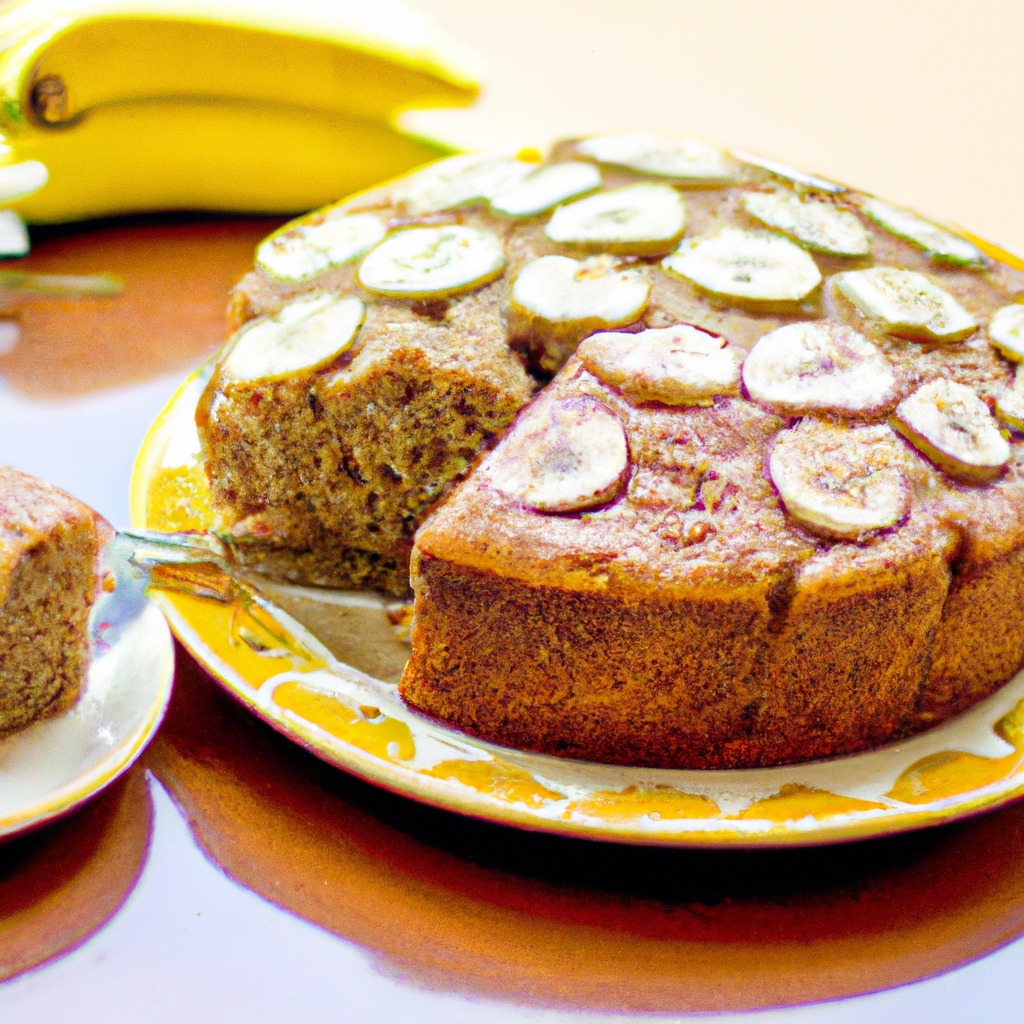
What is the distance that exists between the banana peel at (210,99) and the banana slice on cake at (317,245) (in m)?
1.07

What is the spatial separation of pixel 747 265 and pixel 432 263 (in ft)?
2.14

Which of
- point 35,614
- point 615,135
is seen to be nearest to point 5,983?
point 35,614

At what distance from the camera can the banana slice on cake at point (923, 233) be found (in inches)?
81.0

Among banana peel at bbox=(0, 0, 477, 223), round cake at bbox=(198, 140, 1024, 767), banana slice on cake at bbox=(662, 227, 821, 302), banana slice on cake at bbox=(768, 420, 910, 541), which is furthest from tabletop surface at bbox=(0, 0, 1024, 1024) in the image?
banana peel at bbox=(0, 0, 477, 223)

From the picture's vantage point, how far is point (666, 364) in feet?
5.62

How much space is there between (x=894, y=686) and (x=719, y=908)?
18.6 inches

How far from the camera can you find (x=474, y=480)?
1.62m

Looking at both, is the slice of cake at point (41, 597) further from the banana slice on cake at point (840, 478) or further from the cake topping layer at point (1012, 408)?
the cake topping layer at point (1012, 408)

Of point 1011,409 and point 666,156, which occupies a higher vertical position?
point 666,156

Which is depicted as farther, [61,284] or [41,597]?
[61,284]

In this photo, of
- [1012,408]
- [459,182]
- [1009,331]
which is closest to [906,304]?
[1009,331]

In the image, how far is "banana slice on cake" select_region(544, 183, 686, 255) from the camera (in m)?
2.01

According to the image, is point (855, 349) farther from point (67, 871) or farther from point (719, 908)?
point (67, 871)

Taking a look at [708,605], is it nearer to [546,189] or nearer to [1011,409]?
[1011,409]
